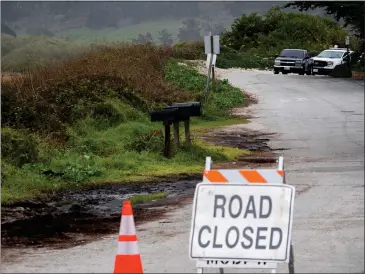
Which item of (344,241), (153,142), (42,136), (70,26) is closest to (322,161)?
(153,142)

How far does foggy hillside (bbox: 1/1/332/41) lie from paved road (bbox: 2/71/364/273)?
24.6 feet

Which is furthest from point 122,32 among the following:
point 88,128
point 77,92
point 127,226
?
point 127,226

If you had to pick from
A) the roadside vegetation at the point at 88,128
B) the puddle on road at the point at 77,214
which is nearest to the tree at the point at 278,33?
the roadside vegetation at the point at 88,128

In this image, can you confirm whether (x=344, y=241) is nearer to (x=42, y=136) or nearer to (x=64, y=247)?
(x=64, y=247)

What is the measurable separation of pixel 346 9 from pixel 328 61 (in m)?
9.26

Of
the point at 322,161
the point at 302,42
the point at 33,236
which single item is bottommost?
the point at 302,42

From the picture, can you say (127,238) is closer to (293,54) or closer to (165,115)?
(165,115)

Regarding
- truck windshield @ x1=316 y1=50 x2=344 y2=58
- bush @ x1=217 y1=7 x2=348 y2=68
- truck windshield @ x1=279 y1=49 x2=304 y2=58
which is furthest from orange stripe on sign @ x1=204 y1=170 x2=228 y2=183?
bush @ x1=217 y1=7 x2=348 y2=68

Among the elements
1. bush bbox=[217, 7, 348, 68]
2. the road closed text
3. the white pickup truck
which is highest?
the road closed text

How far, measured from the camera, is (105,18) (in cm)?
4319

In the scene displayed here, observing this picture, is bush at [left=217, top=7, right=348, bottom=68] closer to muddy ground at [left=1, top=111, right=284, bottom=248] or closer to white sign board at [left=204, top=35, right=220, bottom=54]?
white sign board at [left=204, top=35, right=220, bottom=54]

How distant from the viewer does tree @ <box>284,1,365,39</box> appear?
153ft

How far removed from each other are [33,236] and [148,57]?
30.9 m

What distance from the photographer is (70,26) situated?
3797cm
